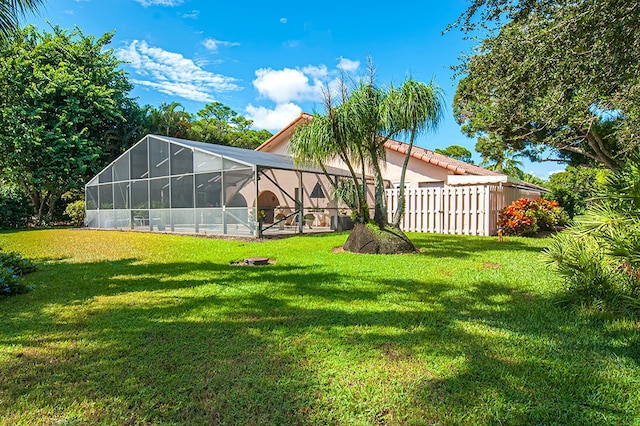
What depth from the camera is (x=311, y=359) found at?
9.70ft

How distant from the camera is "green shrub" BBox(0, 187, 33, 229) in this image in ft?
66.0

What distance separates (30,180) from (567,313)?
991 inches

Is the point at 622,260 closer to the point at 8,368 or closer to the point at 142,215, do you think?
the point at 8,368

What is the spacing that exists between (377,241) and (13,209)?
2257 centimetres

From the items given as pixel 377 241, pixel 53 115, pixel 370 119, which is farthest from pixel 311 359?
pixel 53 115

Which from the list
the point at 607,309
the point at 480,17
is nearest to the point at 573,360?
the point at 607,309

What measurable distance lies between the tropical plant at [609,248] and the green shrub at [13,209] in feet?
85.0

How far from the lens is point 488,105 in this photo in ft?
43.0

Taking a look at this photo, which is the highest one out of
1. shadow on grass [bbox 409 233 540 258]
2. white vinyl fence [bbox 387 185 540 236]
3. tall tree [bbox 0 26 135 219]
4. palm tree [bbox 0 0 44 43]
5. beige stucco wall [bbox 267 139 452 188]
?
tall tree [bbox 0 26 135 219]

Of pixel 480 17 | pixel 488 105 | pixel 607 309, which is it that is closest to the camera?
A: pixel 607 309

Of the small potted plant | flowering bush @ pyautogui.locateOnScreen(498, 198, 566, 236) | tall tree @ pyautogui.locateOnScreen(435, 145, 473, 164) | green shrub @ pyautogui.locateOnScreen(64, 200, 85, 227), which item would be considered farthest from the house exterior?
tall tree @ pyautogui.locateOnScreen(435, 145, 473, 164)

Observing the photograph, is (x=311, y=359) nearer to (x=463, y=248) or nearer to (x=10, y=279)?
(x=10, y=279)

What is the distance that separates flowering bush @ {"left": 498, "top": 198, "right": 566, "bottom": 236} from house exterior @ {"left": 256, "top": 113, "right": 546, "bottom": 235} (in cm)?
72

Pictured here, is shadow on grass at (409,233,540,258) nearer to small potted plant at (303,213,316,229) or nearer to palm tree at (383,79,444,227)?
palm tree at (383,79,444,227)
